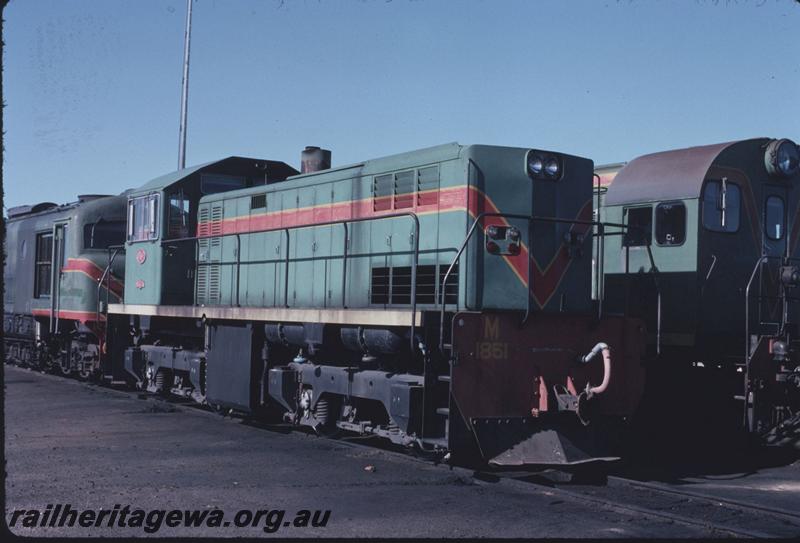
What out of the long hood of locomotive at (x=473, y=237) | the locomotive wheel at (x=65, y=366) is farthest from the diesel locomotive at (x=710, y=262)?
the locomotive wheel at (x=65, y=366)

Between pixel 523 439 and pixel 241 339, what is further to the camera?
pixel 241 339

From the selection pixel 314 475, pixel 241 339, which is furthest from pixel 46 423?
pixel 314 475

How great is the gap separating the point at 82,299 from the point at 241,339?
6579 millimetres

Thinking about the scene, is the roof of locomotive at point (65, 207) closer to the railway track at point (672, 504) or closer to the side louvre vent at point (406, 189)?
the side louvre vent at point (406, 189)

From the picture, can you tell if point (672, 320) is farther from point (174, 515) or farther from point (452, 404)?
point (174, 515)

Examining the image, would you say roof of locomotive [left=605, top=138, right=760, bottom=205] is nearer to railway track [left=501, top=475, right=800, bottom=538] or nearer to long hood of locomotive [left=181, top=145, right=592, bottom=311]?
long hood of locomotive [left=181, top=145, right=592, bottom=311]

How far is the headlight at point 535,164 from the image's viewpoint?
9.43 metres

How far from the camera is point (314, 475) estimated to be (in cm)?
862

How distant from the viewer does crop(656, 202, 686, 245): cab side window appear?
12.1 metres

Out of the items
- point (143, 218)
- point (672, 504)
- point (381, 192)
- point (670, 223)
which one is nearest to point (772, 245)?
point (670, 223)

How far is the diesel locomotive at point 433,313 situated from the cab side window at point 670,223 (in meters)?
2.73

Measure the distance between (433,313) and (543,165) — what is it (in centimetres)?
200

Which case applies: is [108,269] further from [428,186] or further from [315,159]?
[428,186]

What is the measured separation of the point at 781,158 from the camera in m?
12.6
